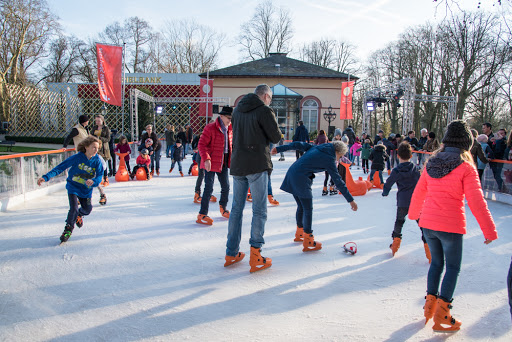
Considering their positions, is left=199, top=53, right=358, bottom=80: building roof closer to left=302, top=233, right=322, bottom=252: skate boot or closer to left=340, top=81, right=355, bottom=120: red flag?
left=340, top=81, right=355, bottom=120: red flag

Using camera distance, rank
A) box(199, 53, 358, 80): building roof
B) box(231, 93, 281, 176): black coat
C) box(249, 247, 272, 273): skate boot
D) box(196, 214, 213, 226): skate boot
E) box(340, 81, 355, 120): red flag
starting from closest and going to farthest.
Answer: box(231, 93, 281, 176): black coat < box(249, 247, 272, 273): skate boot < box(196, 214, 213, 226): skate boot < box(340, 81, 355, 120): red flag < box(199, 53, 358, 80): building roof

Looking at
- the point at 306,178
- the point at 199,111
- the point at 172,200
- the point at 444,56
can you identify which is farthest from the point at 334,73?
the point at 306,178

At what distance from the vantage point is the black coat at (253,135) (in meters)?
2.99

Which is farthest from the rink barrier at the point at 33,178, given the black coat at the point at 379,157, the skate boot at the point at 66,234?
the skate boot at the point at 66,234

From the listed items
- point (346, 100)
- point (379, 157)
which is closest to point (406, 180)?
point (379, 157)

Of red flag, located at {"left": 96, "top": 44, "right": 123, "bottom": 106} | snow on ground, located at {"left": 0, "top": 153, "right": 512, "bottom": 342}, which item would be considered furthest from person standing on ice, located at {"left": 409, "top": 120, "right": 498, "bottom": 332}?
red flag, located at {"left": 96, "top": 44, "right": 123, "bottom": 106}

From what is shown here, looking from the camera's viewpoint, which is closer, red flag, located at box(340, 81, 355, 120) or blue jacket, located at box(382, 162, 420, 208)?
blue jacket, located at box(382, 162, 420, 208)

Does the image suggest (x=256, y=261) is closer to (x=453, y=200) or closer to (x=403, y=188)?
(x=453, y=200)

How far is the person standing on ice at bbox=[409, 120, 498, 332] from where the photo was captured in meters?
2.17

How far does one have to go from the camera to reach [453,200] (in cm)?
225

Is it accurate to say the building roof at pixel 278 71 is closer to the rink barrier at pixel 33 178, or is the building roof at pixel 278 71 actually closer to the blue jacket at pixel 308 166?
the rink barrier at pixel 33 178

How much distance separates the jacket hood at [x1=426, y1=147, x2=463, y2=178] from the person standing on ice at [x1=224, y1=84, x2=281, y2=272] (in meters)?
1.19

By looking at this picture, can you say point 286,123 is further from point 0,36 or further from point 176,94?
point 0,36

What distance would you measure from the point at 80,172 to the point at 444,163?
11.6ft
